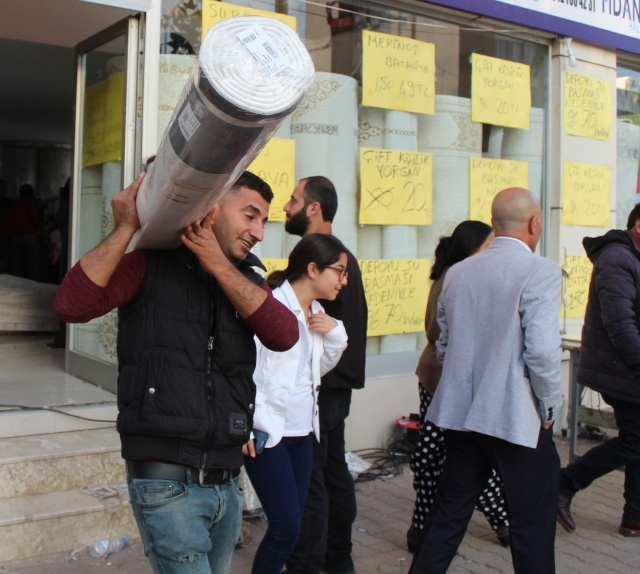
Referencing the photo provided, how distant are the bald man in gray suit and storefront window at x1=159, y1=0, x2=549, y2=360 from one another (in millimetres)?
2460

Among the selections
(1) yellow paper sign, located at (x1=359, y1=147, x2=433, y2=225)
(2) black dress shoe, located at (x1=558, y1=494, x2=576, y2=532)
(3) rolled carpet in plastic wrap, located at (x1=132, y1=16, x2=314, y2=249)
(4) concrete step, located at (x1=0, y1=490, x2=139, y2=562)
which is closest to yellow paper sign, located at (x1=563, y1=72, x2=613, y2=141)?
(1) yellow paper sign, located at (x1=359, y1=147, x2=433, y2=225)

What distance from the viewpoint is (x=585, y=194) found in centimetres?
738

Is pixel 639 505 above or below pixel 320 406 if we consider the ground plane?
below

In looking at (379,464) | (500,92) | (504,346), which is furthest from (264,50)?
(500,92)

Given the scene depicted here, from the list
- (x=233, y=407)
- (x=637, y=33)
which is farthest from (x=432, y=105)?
(x=233, y=407)

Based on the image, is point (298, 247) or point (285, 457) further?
point (298, 247)

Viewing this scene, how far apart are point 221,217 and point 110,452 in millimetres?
2501

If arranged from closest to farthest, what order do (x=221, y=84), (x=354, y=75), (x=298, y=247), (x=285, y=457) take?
1. (x=221, y=84)
2. (x=285, y=457)
3. (x=298, y=247)
4. (x=354, y=75)

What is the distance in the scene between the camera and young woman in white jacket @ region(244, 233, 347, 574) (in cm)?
313

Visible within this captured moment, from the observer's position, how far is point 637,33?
25.4 feet

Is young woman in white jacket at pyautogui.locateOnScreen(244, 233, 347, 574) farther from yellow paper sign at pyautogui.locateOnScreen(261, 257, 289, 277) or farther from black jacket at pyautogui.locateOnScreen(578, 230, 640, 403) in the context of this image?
yellow paper sign at pyautogui.locateOnScreen(261, 257, 289, 277)

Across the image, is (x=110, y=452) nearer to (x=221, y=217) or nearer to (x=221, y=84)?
(x=221, y=217)

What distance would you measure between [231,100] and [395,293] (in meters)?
4.76

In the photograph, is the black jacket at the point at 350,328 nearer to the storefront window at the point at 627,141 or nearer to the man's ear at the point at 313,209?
the man's ear at the point at 313,209
